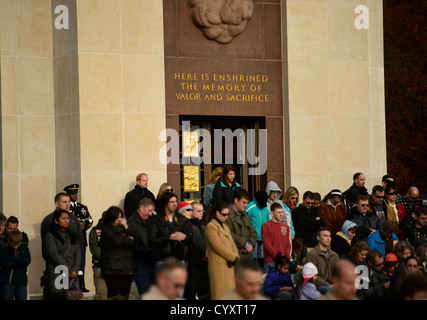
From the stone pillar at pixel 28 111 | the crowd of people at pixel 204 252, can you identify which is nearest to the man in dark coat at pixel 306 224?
the crowd of people at pixel 204 252

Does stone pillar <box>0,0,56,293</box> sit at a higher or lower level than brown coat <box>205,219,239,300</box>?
higher

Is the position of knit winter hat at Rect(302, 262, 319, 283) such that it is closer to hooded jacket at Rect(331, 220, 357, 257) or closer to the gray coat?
hooded jacket at Rect(331, 220, 357, 257)

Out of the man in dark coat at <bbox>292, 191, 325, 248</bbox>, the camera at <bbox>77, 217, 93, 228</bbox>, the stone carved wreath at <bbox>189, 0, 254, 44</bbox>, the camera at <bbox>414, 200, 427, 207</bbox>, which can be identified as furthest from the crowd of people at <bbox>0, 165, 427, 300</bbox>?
the stone carved wreath at <bbox>189, 0, 254, 44</bbox>

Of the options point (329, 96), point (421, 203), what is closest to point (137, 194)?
point (329, 96)

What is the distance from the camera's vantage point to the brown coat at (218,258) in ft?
48.8

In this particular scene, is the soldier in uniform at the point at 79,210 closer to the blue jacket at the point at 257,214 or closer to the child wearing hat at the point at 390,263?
the blue jacket at the point at 257,214

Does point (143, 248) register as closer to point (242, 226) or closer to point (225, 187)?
point (242, 226)

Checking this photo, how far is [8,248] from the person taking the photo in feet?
50.3

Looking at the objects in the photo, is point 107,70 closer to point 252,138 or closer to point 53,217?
point 252,138

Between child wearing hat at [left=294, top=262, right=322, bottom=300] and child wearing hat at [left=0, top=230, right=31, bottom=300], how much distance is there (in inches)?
174

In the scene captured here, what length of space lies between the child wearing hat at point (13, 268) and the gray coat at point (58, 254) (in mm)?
844

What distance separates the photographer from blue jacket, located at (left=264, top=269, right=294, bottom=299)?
1481 cm
